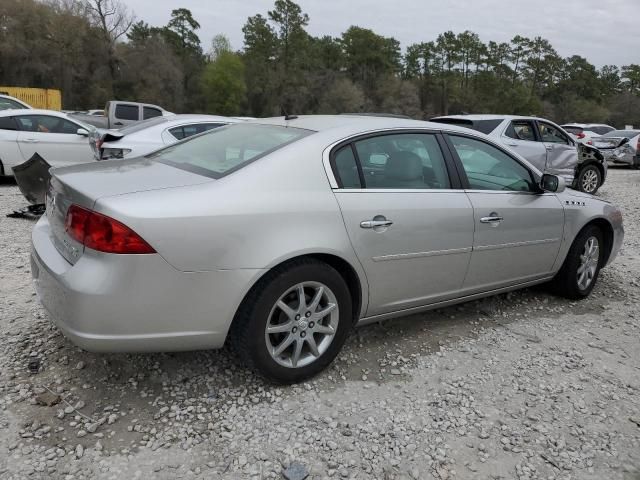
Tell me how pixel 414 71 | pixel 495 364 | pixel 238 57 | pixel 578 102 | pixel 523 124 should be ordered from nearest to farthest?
1. pixel 495 364
2. pixel 523 124
3. pixel 238 57
4. pixel 578 102
5. pixel 414 71

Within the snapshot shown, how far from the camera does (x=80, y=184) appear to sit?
8.66 ft

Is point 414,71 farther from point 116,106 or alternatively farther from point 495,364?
point 495,364

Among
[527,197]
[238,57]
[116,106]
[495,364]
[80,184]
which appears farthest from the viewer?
[238,57]

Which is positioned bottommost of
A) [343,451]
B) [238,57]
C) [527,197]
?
[343,451]

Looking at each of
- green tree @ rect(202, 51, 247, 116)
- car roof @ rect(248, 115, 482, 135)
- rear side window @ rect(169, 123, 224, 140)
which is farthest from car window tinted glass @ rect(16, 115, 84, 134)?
green tree @ rect(202, 51, 247, 116)

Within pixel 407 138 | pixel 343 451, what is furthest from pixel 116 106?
pixel 343 451

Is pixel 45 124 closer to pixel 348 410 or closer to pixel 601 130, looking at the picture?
pixel 348 410

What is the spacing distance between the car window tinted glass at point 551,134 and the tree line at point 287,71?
38.4m

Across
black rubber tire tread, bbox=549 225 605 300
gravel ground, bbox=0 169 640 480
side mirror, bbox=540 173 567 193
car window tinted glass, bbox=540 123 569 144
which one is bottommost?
gravel ground, bbox=0 169 640 480

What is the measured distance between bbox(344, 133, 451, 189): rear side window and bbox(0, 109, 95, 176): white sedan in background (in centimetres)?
714

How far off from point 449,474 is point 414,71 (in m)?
89.1

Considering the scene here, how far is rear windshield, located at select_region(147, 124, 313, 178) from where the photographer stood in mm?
2930

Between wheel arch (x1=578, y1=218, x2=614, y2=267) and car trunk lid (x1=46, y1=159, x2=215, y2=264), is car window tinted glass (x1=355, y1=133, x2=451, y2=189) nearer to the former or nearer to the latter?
car trunk lid (x1=46, y1=159, x2=215, y2=264)

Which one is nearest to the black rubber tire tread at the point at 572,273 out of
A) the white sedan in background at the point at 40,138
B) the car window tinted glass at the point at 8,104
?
the white sedan in background at the point at 40,138
